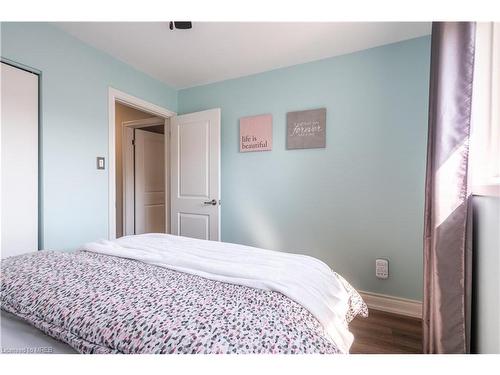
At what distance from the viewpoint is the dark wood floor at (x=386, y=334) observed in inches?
62.4

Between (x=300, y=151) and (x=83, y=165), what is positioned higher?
(x=300, y=151)

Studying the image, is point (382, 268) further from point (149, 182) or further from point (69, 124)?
point (149, 182)

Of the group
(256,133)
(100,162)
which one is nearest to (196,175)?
(256,133)

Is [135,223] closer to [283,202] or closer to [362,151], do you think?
[283,202]

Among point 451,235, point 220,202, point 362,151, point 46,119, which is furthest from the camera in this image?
point 220,202

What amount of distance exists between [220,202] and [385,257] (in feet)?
5.83

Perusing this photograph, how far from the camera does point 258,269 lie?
106 centimetres

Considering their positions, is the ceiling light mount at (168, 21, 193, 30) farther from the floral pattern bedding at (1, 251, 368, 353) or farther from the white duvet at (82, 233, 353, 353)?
the floral pattern bedding at (1, 251, 368, 353)

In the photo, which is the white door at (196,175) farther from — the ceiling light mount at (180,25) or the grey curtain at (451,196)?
the grey curtain at (451,196)

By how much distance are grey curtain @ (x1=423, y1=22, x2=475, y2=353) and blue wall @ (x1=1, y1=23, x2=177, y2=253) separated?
2567 mm

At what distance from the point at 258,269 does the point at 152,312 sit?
500 mm

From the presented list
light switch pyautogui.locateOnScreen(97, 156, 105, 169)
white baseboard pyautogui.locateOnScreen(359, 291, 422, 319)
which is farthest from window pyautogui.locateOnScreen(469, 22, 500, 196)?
light switch pyautogui.locateOnScreen(97, 156, 105, 169)
